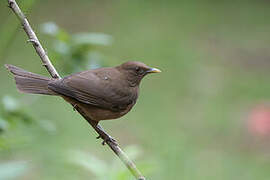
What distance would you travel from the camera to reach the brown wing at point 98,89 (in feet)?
12.9

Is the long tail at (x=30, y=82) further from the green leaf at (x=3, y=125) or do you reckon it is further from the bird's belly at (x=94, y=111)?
the green leaf at (x=3, y=125)

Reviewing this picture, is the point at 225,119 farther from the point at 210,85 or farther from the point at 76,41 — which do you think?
the point at 76,41

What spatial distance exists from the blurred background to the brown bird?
213 mm

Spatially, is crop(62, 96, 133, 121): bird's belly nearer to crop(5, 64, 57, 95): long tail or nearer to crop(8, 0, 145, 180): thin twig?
crop(8, 0, 145, 180): thin twig

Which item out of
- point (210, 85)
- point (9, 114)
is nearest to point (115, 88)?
point (9, 114)

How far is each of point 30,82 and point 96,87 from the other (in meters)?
0.52

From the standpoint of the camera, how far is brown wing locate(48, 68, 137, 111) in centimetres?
393

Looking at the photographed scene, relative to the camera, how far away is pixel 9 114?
3.31m

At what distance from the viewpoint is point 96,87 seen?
4137mm

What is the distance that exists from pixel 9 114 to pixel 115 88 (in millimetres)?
1127

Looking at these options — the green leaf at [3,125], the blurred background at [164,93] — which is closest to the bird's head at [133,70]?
the blurred background at [164,93]

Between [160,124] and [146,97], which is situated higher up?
[146,97]

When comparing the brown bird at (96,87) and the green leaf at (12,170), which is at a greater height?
the brown bird at (96,87)

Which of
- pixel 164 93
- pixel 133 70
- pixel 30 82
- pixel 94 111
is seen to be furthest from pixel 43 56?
pixel 164 93
